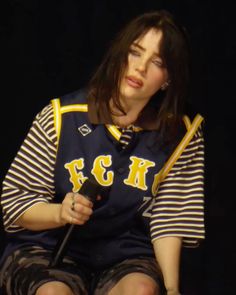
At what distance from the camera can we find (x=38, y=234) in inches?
58.4

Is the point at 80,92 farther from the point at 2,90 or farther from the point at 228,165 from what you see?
the point at 228,165

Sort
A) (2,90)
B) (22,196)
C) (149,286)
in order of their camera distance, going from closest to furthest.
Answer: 1. (149,286)
2. (22,196)
3. (2,90)

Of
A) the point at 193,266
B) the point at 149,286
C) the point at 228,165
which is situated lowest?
the point at 193,266

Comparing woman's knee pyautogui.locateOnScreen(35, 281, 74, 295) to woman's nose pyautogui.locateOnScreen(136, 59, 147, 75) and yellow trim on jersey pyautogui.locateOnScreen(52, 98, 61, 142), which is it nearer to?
yellow trim on jersey pyautogui.locateOnScreen(52, 98, 61, 142)

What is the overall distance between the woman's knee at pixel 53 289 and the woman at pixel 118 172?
81mm

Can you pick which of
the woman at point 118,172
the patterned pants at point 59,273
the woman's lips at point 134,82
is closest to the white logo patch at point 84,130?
the woman at point 118,172

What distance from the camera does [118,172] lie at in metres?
1.45

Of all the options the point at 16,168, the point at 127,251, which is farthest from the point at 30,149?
the point at 127,251

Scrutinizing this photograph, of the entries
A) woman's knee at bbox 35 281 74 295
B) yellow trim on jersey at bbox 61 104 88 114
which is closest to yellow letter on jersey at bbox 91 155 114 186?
yellow trim on jersey at bbox 61 104 88 114

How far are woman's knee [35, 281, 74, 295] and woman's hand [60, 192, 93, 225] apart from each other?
0.35 feet

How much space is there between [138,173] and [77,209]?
0.19 metres

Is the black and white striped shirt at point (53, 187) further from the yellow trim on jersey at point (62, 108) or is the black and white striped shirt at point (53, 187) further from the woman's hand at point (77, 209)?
the woman's hand at point (77, 209)

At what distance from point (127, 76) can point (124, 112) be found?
0.07m

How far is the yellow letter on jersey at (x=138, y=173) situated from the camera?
4.77ft
